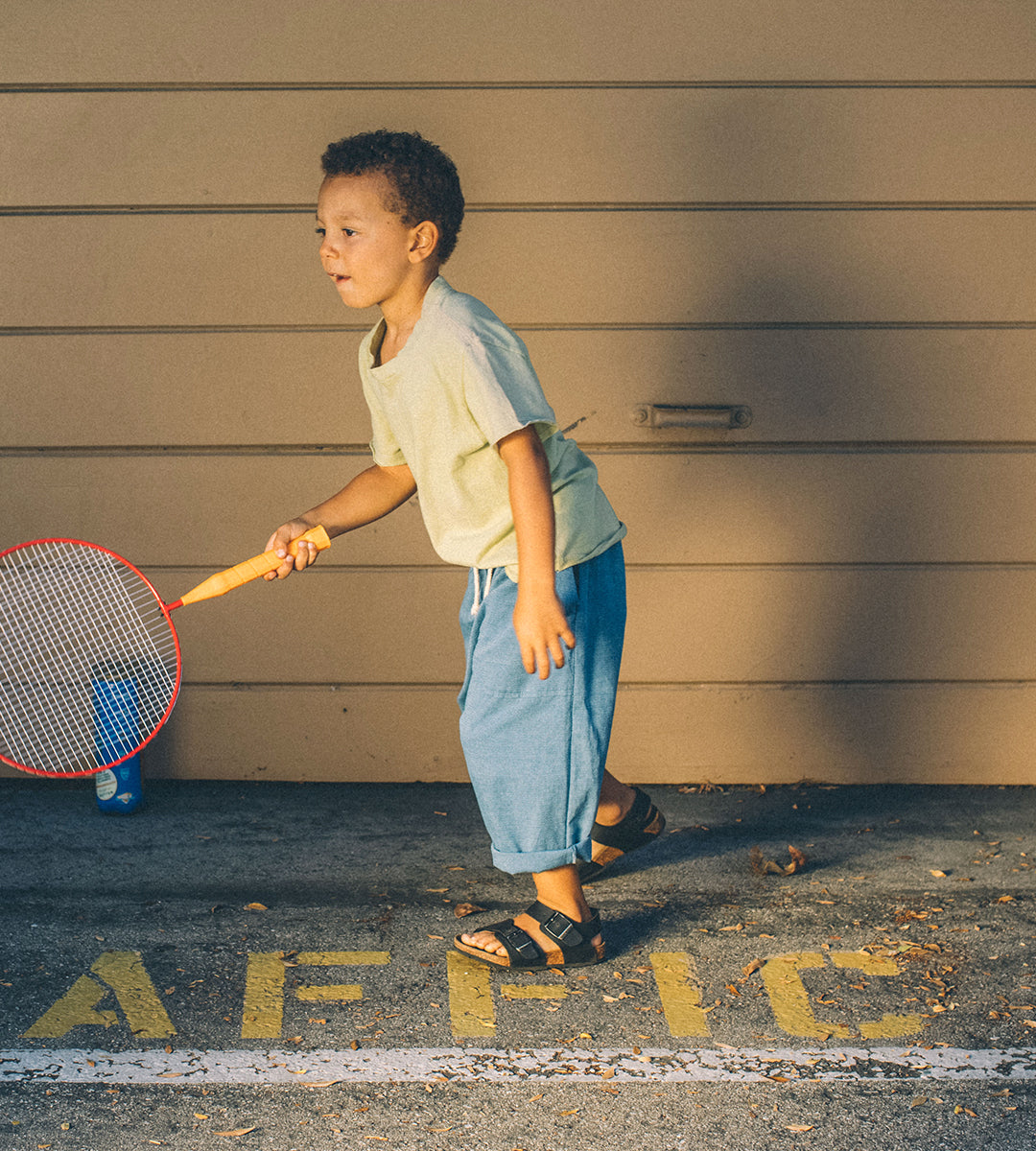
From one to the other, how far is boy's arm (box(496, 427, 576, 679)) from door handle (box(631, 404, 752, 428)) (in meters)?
1.37

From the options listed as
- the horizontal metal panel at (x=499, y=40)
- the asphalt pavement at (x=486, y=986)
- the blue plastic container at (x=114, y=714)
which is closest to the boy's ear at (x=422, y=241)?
the horizontal metal panel at (x=499, y=40)

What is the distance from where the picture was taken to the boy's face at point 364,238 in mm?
2645

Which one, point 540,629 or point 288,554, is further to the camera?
point 288,554

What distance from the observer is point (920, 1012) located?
2.70m

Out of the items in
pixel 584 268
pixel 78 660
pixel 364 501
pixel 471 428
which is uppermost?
pixel 584 268

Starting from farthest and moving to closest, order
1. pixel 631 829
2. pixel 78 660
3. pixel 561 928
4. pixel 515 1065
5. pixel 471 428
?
pixel 78 660
pixel 631 829
pixel 561 928
pixel 471 428
pixel 515 1065

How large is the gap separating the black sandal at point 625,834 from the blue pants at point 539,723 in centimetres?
49

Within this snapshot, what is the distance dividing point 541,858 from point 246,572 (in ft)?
3.08

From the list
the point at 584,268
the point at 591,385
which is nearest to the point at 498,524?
the point at 591,385

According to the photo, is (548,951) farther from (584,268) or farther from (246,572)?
(584,268)

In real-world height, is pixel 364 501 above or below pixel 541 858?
above

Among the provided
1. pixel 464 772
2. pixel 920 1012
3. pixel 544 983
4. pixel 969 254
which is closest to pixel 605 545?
pixel 544 983

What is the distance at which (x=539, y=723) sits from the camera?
2754mm

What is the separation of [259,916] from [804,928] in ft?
4.60
